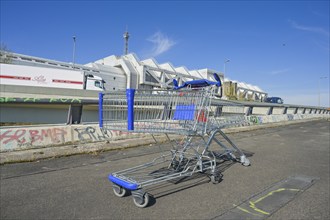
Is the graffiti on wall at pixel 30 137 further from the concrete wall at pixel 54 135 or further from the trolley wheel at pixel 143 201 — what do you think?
the trolley wheel at pixel 143 201

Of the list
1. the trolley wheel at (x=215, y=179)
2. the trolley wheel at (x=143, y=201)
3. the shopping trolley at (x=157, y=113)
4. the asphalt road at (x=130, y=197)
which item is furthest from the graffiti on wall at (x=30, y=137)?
the trolley wheel at (x=215, y=179)

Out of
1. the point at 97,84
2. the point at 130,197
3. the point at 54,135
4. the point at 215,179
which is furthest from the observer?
the point at 97,84

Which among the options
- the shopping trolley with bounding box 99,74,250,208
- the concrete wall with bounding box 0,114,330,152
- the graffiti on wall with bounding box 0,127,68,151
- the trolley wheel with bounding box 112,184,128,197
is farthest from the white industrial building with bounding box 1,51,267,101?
the trolley wheel with bounding box 112,184,128,197

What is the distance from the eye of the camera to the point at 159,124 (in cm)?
377

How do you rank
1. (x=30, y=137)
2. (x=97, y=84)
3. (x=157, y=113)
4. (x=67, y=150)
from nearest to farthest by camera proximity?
(x=157, y=113), (x=30, y=137), (x=67, y=150), (x=97, y=84)

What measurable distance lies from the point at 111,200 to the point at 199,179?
5.63ft

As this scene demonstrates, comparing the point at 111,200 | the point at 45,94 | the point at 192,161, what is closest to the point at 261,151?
the point at 192,161

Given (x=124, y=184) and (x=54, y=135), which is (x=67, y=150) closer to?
(x=54, y=135)

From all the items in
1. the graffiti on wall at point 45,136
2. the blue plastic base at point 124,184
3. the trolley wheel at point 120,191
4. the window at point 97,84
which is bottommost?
the trolley wheel at point 120,191

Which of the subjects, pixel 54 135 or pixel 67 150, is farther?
pixel 54 135

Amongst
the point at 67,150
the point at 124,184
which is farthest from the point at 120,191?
the point at 67,150

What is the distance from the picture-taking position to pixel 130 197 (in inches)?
136

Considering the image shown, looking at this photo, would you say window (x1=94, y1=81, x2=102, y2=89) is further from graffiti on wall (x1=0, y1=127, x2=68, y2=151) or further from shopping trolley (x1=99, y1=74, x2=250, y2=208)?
shopping trolley (x1=99, y1=74, x2=250, y2=208)

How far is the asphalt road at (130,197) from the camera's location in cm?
294
